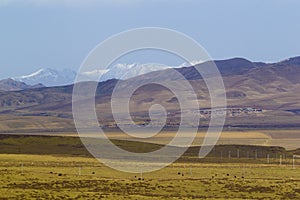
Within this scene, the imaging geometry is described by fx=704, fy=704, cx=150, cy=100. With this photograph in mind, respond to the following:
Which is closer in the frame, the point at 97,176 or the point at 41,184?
the point at 41,184

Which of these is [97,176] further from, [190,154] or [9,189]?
[190,154]

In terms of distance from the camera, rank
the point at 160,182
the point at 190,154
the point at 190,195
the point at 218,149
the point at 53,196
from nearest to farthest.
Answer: the point at 53,196
the point at 190,195
the point at 160,182
the point at 190,154
the point at 218,149

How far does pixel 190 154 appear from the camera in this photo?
119m

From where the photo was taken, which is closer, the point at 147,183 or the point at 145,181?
the point at 147,183

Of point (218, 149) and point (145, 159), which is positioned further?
point (218, 149)

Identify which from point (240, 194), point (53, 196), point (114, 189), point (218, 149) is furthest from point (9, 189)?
point (218, 149)

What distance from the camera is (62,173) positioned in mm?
72938

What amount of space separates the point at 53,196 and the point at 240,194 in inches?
681

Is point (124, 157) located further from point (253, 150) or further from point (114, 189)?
point (114, 189)

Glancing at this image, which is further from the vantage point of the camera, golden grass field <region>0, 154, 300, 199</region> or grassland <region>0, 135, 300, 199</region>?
grassland <region>0, 135, 300, 199</region>

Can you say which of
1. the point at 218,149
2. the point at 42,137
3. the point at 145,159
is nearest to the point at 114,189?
the point at 145,159

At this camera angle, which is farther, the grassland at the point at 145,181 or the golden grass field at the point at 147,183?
the grassland at the point at 145,181

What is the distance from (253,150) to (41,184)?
7743 centimetres

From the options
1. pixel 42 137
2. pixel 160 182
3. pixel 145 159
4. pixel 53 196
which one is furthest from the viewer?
pixel 42 137
